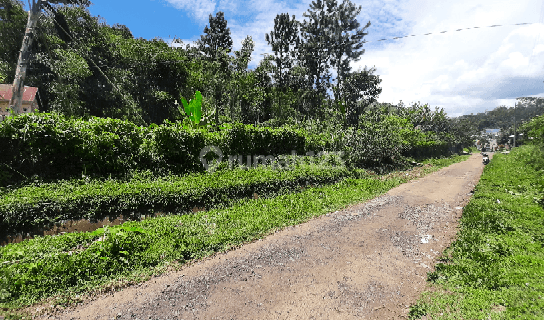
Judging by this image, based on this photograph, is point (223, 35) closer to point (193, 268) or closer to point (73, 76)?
point (73, 76)

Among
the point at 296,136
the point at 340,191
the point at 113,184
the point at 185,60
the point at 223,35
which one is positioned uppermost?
the point at 223,35

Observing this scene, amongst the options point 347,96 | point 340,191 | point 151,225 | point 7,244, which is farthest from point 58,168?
point 347,96

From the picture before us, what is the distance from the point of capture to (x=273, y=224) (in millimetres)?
6016

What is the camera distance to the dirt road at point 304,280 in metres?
3.20

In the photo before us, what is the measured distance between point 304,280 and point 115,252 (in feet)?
9.96

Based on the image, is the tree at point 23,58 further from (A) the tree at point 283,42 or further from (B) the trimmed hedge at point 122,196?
(A) the tree at point 283,42

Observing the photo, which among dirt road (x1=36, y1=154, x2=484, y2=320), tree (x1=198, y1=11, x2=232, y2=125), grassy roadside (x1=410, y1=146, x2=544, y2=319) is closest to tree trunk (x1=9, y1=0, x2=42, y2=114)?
dirt road (x1=36, y1=154, x2=484, y2=320)

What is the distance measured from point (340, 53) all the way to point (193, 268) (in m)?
31.4

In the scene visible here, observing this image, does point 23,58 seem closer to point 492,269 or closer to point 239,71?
point 239,71

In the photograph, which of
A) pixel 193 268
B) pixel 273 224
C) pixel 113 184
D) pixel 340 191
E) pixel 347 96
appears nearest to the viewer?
pixel 193 268

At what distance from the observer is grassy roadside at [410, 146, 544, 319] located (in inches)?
119

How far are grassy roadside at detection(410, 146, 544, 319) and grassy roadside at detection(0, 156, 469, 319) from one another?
320cm

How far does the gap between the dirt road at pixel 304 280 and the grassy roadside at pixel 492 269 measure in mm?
266

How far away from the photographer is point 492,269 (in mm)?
3875
